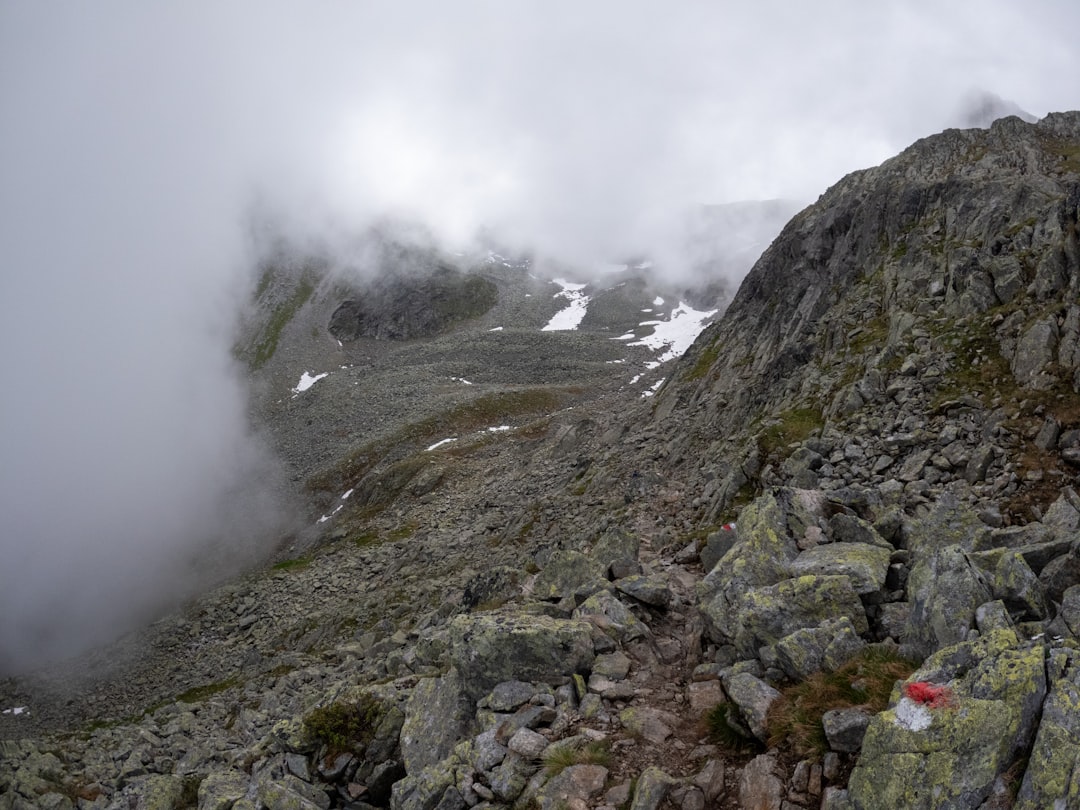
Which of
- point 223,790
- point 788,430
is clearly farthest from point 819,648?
point 788,430

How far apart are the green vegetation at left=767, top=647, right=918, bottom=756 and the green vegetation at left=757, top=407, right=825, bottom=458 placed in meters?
16.3

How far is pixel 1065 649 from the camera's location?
6754 millimetres

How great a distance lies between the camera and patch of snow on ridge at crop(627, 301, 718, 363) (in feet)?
454

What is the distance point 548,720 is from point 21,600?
106636 millimetres

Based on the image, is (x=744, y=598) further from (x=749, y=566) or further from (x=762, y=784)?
(x=762, y=784)

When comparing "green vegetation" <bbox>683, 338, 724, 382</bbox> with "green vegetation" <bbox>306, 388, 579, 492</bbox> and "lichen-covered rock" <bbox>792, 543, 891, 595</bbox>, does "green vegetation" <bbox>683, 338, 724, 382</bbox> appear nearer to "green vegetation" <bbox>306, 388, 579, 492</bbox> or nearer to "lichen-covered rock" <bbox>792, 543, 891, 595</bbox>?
"lichen-covered rock" <bbox>792, 543, 891, 595</bbox>

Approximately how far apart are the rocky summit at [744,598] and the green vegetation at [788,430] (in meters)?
0.20

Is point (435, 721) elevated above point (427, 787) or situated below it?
above

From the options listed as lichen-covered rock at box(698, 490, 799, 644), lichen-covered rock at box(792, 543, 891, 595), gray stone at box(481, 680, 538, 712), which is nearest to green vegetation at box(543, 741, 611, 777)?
gray stone at box(481, 680, 538, 712)

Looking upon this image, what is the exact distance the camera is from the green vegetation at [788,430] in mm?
25141

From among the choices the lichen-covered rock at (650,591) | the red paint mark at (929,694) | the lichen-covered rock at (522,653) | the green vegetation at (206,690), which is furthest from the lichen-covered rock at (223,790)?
the green vegetation at (206,690)

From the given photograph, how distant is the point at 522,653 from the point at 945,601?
785cm

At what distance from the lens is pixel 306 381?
151375 millimetres

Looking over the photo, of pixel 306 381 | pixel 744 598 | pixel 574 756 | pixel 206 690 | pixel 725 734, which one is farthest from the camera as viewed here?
pixel 306 381
